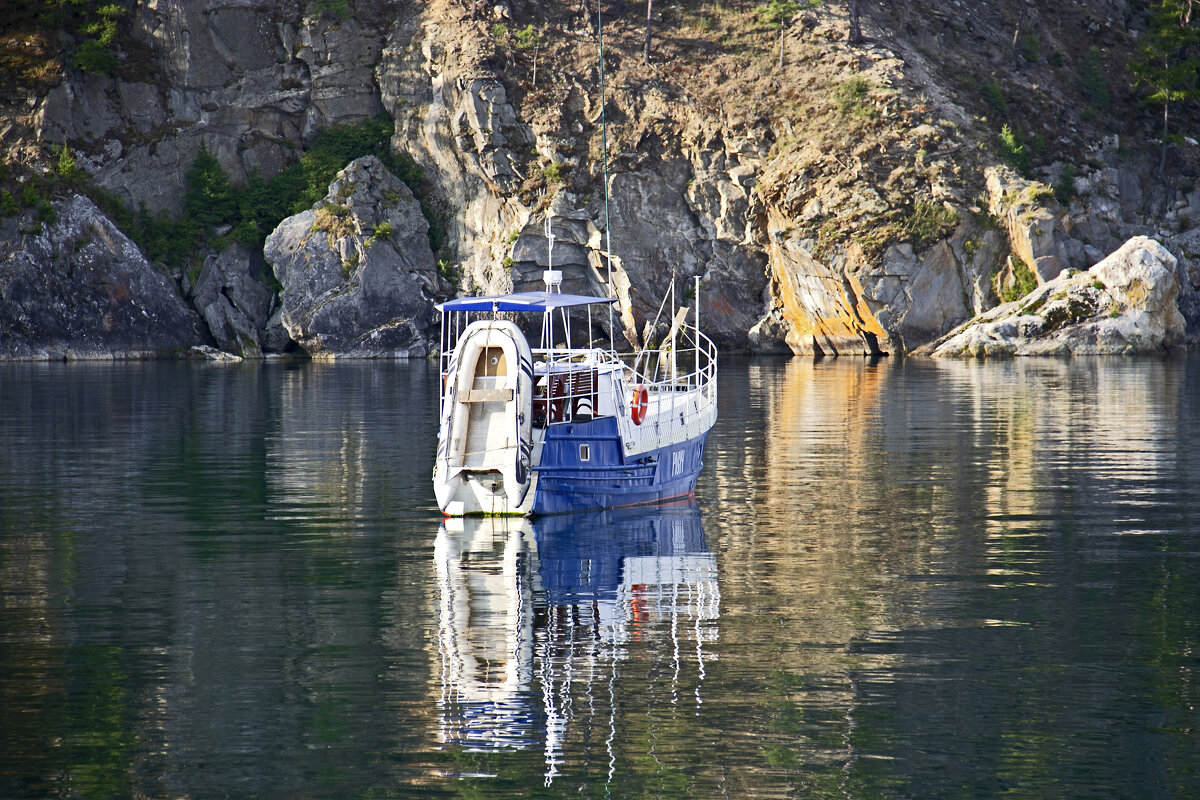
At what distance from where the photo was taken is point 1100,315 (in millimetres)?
84062

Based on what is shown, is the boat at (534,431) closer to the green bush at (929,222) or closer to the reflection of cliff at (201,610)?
the reflection of cliff at (201,610)

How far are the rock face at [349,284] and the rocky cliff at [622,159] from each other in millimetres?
212

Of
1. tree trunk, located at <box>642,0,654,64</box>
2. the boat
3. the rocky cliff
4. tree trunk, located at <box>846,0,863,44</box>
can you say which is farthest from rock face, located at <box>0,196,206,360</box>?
the boat

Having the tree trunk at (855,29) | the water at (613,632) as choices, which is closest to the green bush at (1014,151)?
the tree trunk at (855,29)

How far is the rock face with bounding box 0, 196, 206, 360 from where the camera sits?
291 feet

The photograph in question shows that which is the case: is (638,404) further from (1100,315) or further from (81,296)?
(81,296)

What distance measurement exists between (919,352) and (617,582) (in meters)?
71.2

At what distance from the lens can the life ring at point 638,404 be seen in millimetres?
29297

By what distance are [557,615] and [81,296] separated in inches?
3100

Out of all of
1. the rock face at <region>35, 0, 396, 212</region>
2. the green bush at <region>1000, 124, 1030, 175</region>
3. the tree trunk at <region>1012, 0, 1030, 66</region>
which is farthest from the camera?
the tree trunk at <region>1012, 0, 1030, 66</region>

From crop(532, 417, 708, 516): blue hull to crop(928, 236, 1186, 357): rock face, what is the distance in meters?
60.3

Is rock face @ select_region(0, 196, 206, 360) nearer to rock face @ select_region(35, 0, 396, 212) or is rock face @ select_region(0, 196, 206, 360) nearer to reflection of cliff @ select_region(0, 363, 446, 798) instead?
rock face @ select_region(35, 0, 396, 212)

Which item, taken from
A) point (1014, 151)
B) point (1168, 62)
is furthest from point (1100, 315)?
point (1168, 62)

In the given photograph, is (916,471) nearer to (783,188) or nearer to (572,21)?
(783,188)
